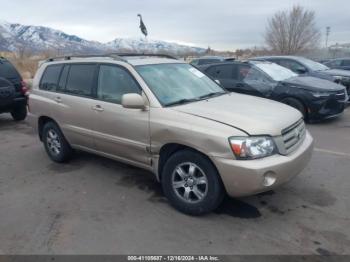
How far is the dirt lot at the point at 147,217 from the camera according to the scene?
10.4 ft

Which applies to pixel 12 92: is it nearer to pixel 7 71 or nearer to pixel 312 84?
pixel 7 71

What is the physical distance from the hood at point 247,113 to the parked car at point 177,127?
1 cm

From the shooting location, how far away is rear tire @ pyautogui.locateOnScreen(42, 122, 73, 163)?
213 inches

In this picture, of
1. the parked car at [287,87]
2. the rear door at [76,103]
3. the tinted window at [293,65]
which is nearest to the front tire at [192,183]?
the rear door at [76,103]

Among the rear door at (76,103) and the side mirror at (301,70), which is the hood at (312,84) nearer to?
the side mirror at (301,70)

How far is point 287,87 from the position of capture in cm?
808

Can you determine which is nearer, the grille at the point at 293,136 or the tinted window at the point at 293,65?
the grille at the point at 293,136

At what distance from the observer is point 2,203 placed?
4160 mm

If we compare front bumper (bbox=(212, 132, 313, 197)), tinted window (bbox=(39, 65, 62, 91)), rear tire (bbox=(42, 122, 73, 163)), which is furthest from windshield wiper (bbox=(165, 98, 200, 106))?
tinted window (bbox=(39, 65, 62, 91))

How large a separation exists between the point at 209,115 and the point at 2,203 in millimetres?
2791

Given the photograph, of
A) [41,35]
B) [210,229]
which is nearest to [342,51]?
[210,229]

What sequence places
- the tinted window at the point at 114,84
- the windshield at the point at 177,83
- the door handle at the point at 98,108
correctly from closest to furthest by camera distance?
the windshield at the point at 177,83
the tinted window at the point at 114,84
the door handle at the point at 98,108

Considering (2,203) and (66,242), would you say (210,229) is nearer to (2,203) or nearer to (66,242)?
(66,242)

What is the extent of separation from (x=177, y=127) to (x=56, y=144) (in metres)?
2.79
